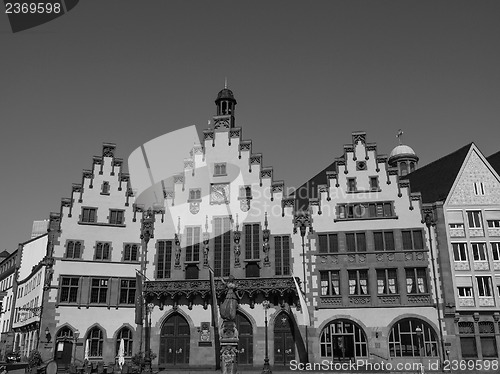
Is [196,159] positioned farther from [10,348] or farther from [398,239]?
[10,348]

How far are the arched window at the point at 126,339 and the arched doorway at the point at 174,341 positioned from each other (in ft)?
8.33

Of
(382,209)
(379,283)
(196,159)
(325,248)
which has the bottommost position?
(379,283)

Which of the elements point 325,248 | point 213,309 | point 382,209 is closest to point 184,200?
point 213,309

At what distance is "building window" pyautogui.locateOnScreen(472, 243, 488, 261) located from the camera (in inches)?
1551

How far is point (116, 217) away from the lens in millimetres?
44062

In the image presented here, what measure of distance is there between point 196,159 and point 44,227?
165 feet

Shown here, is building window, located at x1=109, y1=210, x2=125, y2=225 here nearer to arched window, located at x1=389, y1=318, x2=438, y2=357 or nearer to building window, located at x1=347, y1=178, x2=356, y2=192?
building window, located at x1=347, y1=178, x2=356, y2=192

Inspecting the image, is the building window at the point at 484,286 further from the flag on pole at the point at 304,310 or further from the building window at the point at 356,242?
the flag on pole at the point at 304,310

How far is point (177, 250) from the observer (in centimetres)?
4291

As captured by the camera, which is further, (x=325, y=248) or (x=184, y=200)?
(x=184, y=200)

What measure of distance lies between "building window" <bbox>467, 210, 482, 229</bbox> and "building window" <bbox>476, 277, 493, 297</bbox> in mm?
4128

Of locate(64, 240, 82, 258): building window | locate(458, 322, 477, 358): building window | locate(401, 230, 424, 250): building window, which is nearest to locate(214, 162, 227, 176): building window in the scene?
locate(64, 240, 82, 258): building window

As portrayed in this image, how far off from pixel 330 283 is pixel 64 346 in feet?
71.3

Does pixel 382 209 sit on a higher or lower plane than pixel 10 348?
higher
